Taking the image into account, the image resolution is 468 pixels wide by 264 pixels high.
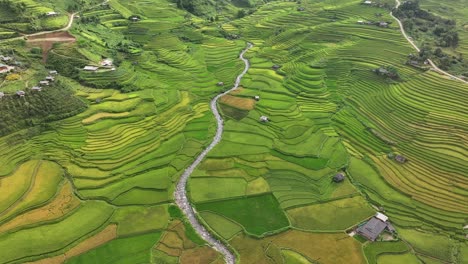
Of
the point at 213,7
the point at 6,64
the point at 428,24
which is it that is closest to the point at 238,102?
the point at 6,64

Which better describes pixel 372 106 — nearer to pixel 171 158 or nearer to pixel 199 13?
pixel 171 158

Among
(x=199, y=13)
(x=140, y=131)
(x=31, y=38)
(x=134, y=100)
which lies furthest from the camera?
(x=199, y=13)

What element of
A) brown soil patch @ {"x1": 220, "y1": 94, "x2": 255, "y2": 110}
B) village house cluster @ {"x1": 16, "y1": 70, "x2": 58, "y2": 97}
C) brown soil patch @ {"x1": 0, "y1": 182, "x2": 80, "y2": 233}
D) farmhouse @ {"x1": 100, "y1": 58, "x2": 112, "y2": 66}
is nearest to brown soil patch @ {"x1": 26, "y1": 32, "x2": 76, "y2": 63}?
village house cluster @ {"x1": 16, "y1": 70, "x2": 58, "y2": 97}

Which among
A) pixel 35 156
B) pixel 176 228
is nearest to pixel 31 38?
pixel 35 156

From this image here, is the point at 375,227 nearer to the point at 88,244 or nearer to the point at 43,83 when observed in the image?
the point at 88,244

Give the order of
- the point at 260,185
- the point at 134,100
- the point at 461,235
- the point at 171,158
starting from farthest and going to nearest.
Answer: the point at 134,100 → the point at 171,158 → the point at 260,185 → the point at 461,235
